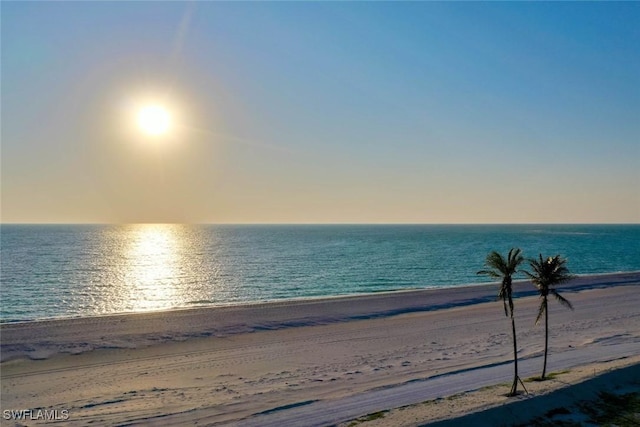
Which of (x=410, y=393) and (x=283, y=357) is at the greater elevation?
(x=283, y=357)

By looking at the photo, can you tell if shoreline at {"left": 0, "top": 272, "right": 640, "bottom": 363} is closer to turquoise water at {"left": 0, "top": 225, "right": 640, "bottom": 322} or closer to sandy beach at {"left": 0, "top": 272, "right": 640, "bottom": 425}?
sandy beach at {"left": 0, "top": 272, "right": 640, "bottom": 425}

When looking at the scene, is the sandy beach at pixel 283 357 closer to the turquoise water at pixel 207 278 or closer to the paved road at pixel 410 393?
the paved road at pixel 410 393

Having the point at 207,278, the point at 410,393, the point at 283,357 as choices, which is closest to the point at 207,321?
the point at 283,357

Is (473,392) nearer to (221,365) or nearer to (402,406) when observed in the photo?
(402,406)

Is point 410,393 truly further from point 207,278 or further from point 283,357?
point 207,278

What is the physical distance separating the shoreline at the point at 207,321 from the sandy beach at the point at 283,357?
182mm

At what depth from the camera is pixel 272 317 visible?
169ft

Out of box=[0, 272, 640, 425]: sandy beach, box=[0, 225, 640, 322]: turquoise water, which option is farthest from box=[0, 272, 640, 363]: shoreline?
box=[0, 225, 640, 322]: turquoise water

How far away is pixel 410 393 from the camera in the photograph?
2831cm

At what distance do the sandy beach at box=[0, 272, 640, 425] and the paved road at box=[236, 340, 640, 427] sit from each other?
12cm

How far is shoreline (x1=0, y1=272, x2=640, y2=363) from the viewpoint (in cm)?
4050

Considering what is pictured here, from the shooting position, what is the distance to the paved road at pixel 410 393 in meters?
24.7

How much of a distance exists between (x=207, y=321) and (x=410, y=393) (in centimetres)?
Result: 2764

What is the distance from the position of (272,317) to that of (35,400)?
2651 centimetres
